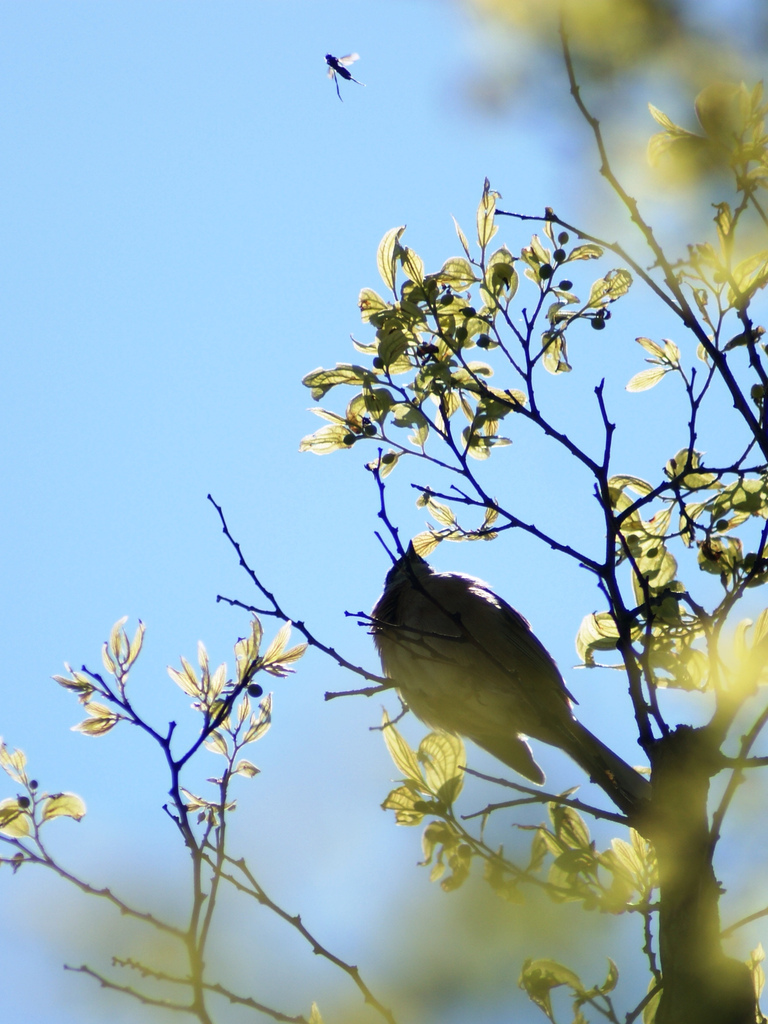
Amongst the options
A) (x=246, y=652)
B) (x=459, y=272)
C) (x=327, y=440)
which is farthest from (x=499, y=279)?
(x=246, y=652)

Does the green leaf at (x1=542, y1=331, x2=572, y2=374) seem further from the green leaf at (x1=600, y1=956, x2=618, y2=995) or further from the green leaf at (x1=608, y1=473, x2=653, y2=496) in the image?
the green leaf at (x1=600, y1=956, x2=618, y2=995)

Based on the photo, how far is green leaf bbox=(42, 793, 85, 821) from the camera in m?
2.57

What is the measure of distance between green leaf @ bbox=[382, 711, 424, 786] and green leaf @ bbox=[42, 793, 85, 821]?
32.1 inches

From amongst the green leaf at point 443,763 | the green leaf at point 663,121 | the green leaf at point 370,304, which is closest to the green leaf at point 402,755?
the green leaf at point 443,763

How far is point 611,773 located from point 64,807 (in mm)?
1715

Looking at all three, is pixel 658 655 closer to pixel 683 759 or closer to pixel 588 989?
pixel 683 759

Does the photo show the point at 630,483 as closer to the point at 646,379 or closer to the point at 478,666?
the point at 646,379

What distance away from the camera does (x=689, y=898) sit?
233 centimetres

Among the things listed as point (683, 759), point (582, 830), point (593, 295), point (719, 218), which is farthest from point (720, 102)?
point (582, 830)

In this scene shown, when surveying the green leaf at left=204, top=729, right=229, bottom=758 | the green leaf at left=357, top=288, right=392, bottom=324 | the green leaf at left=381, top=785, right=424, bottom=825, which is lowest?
the green leaf at left=381, top=785, right=424, bottom=825

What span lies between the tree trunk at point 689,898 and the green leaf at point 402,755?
584 millimetres

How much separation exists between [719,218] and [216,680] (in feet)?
5.74

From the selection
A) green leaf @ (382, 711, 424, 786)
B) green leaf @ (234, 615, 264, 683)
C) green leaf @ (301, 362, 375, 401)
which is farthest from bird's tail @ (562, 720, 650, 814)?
green leaf @ (301, 362, 375, 401)

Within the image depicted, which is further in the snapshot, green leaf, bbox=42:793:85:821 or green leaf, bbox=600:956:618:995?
green leaf, bbox=42:793:85:821
